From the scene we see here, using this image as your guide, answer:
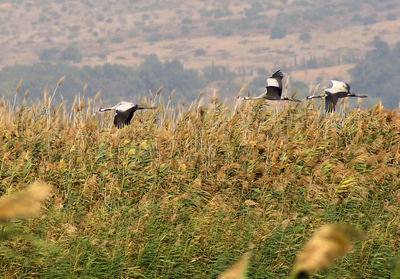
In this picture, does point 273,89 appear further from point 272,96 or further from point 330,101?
point 330,101

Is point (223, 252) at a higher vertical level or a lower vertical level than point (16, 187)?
lower

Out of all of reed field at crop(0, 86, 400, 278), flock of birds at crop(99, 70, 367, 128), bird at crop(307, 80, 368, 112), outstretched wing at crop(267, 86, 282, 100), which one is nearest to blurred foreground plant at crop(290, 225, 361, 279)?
reed field at crop(0, 86, 400, 278)

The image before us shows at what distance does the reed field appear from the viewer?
Result: 5.95 m

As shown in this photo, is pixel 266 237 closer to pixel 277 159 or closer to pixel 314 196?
pixel 314 196

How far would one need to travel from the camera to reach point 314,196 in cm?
688

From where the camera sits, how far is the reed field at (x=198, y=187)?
234 inches

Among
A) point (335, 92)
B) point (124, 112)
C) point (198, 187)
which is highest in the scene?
point (124, 112)

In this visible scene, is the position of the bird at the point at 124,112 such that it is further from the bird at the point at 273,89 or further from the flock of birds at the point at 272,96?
the bird at the point at 273,89

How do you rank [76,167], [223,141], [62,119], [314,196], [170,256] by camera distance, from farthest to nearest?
[62,119] → [223,141] → [76,167] → [314,196] → [170,256]

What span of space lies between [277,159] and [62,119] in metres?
3.41

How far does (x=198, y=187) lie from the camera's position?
7012 mm

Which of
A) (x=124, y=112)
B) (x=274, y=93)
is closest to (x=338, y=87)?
(x=274, y=93)

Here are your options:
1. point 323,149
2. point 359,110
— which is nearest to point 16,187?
point 323,149

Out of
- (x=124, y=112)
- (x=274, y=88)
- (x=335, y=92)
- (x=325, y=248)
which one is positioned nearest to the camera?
(x=325, y=248)
